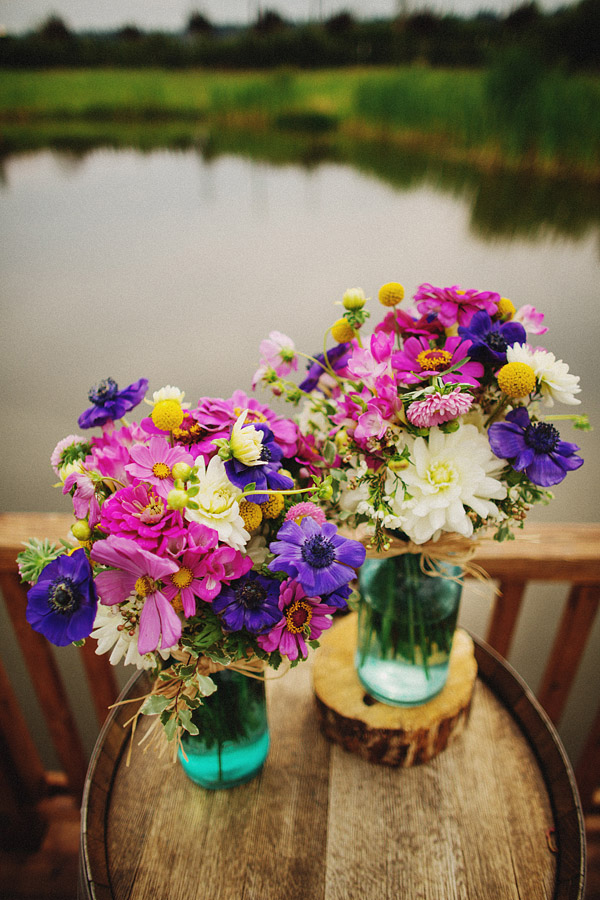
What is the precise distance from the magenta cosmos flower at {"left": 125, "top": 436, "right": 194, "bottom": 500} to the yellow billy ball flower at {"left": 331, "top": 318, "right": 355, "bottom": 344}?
0.87 ft

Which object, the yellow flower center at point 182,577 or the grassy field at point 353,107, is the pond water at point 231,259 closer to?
the grassy field at point 353,107

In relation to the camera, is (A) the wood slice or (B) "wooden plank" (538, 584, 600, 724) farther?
(B) "wooden plank" (538, 584, 600, 724)

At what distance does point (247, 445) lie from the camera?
445 millimetres

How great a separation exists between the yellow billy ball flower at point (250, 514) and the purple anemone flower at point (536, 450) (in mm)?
251

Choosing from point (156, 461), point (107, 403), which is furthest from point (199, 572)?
point (107, 403)

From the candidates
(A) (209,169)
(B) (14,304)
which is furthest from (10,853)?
(A) (209,169)

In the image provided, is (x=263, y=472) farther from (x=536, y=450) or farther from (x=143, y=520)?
(x=536, y=450)

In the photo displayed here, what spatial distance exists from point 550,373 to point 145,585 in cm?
45

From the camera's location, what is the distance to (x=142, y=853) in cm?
68

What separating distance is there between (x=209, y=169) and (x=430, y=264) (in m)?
0.76

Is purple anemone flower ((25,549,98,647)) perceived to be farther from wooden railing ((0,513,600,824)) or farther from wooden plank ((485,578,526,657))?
wooden plank ((485,578,526,657))

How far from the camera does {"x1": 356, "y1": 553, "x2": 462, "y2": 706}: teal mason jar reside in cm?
72

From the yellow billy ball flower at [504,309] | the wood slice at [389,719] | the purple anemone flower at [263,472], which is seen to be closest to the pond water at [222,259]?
the yellow billy ball flower at [504,309]

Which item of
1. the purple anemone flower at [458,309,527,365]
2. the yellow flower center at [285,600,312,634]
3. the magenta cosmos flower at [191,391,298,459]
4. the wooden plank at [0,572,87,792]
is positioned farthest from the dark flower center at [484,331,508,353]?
the wooden plank at [0,572,87,792]
